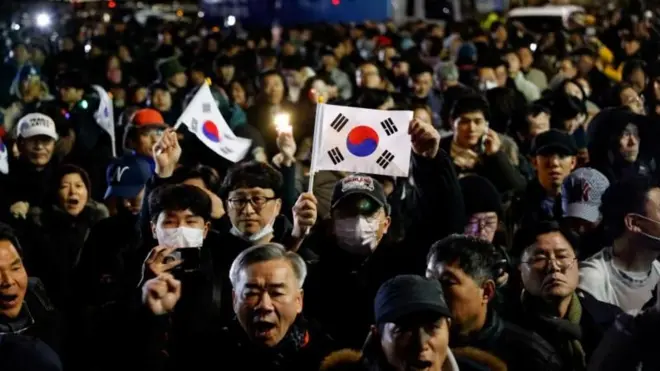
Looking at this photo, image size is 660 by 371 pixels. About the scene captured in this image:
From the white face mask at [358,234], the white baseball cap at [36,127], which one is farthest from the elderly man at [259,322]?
the white baseball cap at [36,127]

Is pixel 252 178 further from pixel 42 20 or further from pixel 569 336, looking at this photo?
pixel 42 20

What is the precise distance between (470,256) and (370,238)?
102 centimetres

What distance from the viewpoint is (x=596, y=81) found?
12734 millimetres

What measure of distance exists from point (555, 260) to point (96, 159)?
4.69 meters

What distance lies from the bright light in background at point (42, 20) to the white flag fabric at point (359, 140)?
799 inches

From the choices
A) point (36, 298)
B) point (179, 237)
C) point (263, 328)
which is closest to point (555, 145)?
point (179, 237)

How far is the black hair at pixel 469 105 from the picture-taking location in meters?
6.89

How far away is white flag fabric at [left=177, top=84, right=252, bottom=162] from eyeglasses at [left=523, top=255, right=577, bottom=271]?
10.0ft

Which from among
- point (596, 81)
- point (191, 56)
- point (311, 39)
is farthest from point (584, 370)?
point (311, 39)

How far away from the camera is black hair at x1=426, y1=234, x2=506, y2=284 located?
4074 mm

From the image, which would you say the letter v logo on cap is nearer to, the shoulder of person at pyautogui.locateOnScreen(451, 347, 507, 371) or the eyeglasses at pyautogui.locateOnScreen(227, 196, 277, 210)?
the eyeglasses at pyautogui.locateOnScreen(227, 196, 277, 210)

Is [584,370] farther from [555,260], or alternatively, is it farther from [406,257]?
[406,257]

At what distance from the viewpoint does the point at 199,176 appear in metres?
6.16

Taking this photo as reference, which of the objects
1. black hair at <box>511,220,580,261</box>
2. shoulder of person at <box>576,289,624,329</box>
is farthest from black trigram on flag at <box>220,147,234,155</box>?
shoulder of person at <box>576,289,624,329</box>
